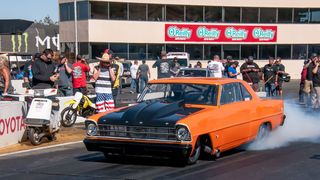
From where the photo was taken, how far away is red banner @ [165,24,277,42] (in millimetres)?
41312

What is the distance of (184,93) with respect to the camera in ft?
30.8

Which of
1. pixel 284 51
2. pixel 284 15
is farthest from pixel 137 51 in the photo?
pixel 284 15

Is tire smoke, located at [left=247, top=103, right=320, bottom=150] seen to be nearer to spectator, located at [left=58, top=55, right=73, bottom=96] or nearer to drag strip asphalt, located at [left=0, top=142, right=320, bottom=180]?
drag strip asphalt, located at [left=0, top=142, right=320, bottom=180]

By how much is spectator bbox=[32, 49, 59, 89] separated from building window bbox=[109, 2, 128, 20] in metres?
27.4

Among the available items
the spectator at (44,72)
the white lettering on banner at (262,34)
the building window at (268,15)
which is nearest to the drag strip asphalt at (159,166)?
the spectator at (44,72)

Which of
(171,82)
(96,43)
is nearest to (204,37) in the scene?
(96,43)

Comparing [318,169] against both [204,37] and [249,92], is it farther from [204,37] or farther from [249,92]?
[204,37]

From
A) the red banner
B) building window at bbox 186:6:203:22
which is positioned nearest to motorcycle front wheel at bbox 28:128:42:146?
the red banner

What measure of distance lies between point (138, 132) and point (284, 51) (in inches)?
1501

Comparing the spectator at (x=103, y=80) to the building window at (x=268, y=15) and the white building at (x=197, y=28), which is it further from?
the building window at (x=268, y=15)

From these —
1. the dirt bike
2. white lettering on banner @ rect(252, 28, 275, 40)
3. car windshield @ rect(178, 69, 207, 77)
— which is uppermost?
white lettering on banner @ rect(252, 28, 275, 40)

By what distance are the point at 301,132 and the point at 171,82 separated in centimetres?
411

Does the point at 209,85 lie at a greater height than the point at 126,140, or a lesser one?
greater

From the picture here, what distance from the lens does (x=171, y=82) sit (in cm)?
970
